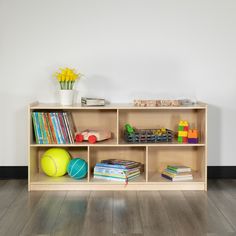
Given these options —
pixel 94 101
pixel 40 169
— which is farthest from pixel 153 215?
pixel 40 169

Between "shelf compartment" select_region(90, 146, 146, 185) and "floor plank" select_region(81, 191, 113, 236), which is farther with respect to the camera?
"shelf compartment" select_region(90, 146, 146, 185)

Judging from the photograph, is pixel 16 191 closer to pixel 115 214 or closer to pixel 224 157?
pixel 115 214

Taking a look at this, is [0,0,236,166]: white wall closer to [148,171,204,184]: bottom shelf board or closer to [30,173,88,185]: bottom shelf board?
[30,173,88,185]: bottom shelf board

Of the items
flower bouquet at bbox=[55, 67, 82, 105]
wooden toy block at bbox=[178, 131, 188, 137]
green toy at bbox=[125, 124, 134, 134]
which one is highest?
flower bouquet at bbox=[55, 67, 82, 105]

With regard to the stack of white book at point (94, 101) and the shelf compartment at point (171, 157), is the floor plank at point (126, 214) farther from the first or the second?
the stack of white book at point (94, 101)

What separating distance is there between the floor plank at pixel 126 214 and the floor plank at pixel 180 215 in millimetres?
219

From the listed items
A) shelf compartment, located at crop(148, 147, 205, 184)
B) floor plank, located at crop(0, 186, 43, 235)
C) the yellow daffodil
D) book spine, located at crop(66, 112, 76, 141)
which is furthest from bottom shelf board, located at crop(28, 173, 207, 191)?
the yellow daffodil

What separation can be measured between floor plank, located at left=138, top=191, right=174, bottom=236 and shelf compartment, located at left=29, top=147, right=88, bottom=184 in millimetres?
566

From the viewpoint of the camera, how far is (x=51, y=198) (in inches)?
121

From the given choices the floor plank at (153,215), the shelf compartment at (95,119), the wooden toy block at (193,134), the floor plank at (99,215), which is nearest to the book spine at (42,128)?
the shelf compartment at (95,119)

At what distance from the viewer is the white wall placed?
11.8ft

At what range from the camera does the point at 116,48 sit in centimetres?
361

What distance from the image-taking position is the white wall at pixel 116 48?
3.58m

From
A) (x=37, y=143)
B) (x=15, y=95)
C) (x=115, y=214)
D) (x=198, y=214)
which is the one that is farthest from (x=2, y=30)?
(x=198, y=214)
